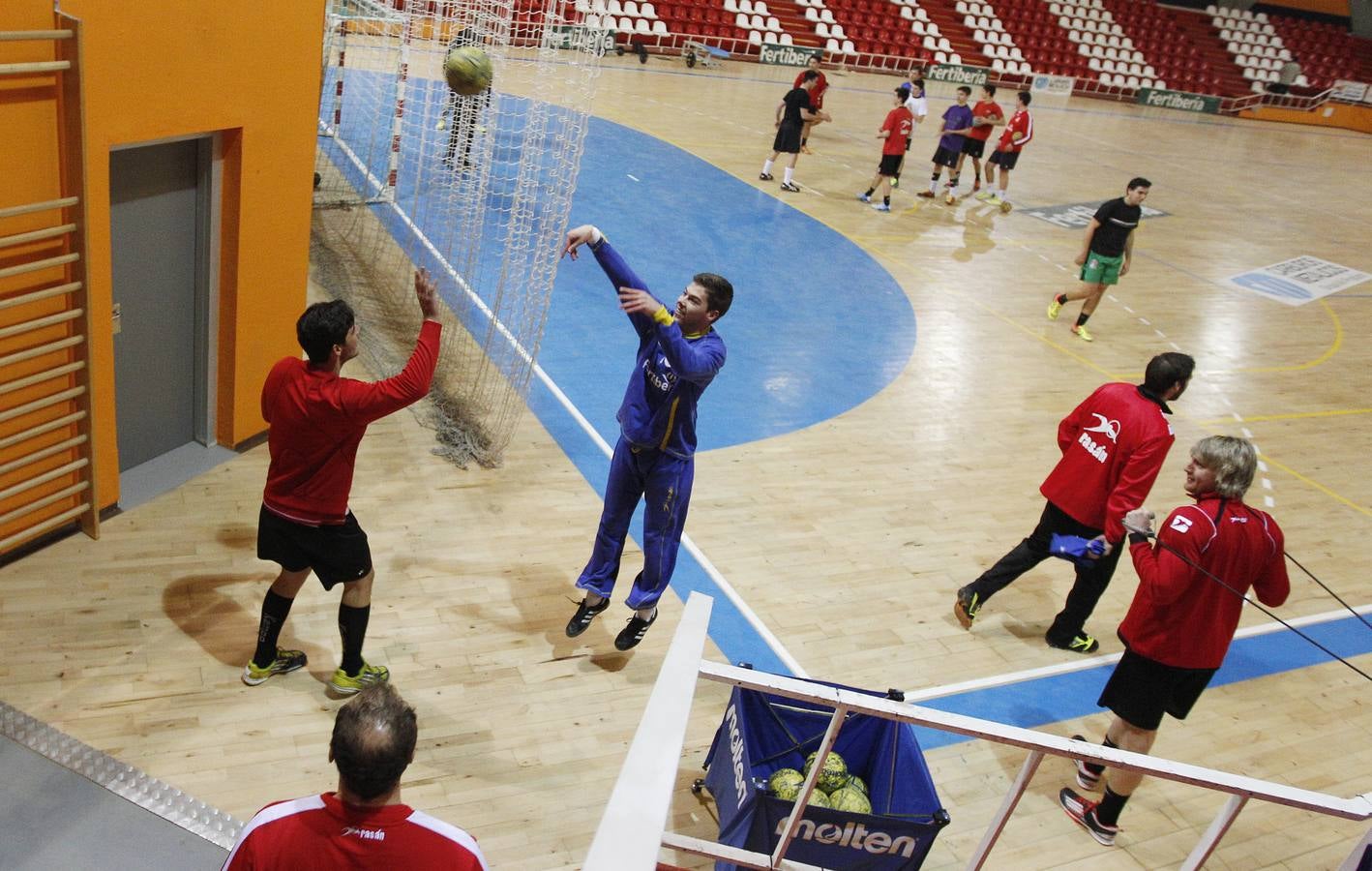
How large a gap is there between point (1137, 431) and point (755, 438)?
3.10 meters

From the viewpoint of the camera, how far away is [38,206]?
4.42 m

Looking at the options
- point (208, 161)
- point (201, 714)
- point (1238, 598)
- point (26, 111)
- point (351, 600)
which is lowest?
point (201, 714)

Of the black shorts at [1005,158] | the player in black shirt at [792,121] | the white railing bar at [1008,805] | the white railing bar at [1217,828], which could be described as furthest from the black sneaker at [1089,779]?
the black shorts at [1005,158]

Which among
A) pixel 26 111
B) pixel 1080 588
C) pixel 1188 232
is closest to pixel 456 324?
pixel 26 111

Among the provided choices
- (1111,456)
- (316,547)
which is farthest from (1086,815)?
(316,547)

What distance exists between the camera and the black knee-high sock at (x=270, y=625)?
173 inches

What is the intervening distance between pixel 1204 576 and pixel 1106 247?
6996 millimetres

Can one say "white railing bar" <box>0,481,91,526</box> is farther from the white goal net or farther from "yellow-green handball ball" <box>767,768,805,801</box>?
"yellow-green handball ball" <box>767,768,805,801</box>

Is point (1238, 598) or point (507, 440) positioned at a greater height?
point (1238, 598)

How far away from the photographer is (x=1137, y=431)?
520 centimetres

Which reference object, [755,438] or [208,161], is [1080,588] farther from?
[208,161]

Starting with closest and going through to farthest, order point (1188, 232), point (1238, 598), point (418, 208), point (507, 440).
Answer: point (1238, 598) → point (507, 440) → point (418, 208) → point (1188, 232)

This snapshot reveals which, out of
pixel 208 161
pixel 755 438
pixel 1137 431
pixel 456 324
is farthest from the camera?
pixel 456 324

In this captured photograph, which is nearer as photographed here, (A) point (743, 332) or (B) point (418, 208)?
(A) point (743, 332)
